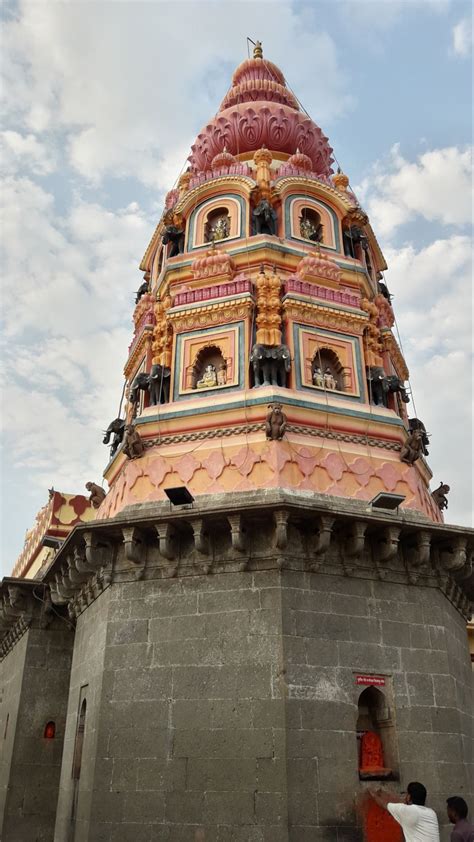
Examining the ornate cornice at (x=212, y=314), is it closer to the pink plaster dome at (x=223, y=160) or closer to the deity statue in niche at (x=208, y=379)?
the deity statue in niche at (x=208, y=379)

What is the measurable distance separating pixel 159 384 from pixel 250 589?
4.83 m

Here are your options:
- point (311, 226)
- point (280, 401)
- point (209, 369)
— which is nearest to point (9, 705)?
point (209, 369)

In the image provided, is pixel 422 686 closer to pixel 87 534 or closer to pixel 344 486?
pixel 344 486

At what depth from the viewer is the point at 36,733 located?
13.5 meters

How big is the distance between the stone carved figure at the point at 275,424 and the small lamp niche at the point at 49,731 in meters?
7.27

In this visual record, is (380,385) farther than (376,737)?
Yes

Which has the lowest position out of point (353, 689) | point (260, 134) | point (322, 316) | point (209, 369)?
point (353, 689)

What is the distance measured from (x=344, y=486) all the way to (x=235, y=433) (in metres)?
2.02

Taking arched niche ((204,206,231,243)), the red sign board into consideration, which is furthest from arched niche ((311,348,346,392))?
the red sign board

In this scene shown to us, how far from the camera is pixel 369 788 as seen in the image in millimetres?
9180

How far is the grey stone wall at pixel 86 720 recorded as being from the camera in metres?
9.91

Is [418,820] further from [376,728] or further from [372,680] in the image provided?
[376,728]

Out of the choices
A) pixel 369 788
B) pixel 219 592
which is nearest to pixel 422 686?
pixel 369 788

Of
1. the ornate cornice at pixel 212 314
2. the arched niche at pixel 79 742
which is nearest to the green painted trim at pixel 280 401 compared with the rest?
the ornate cornice at pixel 212 314
